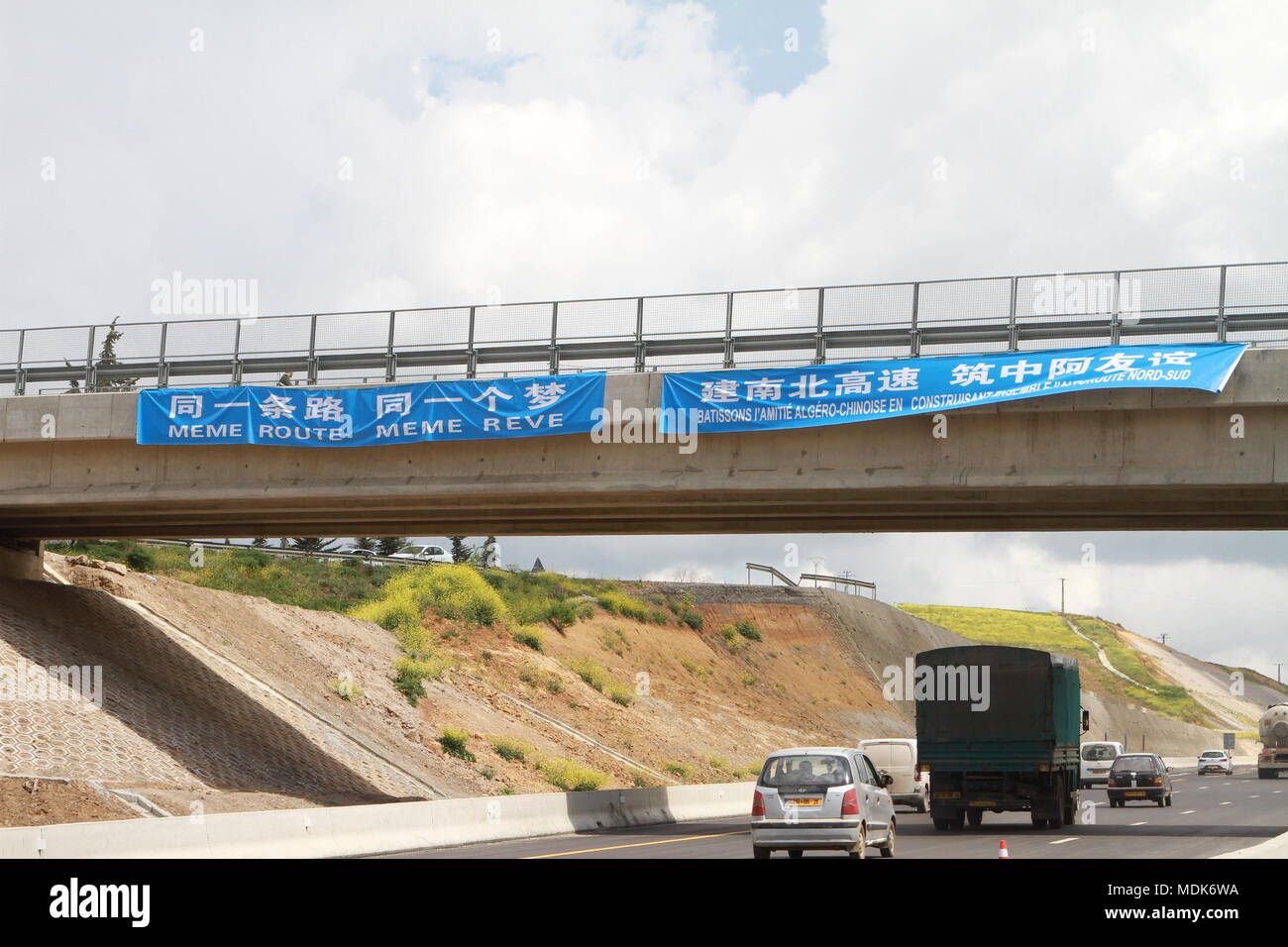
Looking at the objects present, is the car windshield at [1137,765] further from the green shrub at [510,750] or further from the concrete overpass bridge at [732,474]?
the green shrub at [510,750]

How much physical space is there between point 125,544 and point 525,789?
22.9 meters

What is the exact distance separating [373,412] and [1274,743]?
54.4m

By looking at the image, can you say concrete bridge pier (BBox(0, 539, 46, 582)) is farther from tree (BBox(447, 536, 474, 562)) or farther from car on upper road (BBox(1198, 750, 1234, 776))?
car on upper road (BBox(1198, 750, 1234, 776))

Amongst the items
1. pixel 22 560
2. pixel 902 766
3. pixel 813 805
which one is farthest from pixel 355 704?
pixel 813 805

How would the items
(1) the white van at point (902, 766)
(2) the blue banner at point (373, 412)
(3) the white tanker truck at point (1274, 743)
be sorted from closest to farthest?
1. (2) the blue banner at point (373, 412)
2. (1) the white van at point (902, 766)
3. (3) the white tanker truck at point (1274, 743)

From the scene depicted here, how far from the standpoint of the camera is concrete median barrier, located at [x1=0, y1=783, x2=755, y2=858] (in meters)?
17.6

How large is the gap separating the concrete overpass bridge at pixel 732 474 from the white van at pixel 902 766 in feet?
29.3

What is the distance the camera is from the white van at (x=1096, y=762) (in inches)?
2357

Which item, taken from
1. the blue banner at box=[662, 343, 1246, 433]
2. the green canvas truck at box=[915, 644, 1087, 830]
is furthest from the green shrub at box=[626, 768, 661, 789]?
the blue banner at box=[662, 343, 1246, 433]

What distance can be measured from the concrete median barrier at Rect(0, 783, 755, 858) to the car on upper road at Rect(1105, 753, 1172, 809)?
47.5ft

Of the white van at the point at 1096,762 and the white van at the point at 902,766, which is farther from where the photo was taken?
the white van at the point at 1096,762

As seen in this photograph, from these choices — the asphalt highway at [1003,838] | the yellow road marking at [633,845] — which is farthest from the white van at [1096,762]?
the yellow road marking at [633,845]

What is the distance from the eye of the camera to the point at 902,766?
3800cm

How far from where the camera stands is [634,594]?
71812 millimetres
